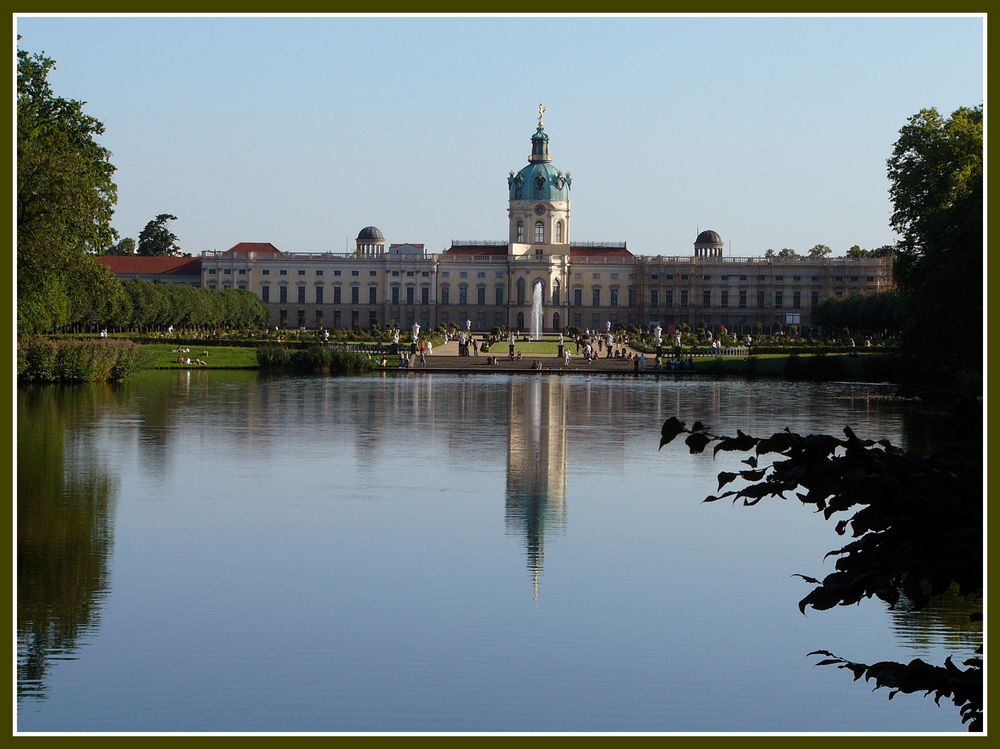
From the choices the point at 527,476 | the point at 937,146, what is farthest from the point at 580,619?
the point at 937,146

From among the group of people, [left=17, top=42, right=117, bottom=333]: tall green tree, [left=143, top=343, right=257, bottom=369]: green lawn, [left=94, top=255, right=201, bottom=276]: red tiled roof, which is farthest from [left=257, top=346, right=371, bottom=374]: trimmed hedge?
[left=94, top=255, right=201, bottom=276]: red tiled roof

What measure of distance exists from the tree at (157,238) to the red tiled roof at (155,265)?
27.8 ft

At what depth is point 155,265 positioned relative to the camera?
93.7m

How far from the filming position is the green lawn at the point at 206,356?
3932cm

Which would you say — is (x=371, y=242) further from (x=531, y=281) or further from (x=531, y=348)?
(x=531, y=348)

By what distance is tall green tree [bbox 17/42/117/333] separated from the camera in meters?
23.8

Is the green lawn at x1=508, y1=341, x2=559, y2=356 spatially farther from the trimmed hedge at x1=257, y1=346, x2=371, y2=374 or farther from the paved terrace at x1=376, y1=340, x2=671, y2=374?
the trimmed hedge at x1=257, y1=346, x2=371, y2=374

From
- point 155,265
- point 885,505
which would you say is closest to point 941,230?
point 885,505

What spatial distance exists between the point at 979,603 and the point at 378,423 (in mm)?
14090

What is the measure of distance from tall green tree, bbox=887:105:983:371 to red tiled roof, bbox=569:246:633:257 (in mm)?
60216

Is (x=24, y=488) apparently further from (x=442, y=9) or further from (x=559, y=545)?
(x=442, y=9)

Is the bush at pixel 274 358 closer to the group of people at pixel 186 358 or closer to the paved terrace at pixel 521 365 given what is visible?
the group of people at pixel 186 358


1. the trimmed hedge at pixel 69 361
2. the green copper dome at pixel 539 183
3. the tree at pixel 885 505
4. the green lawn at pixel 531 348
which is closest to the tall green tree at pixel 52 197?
the trimmed hedge at pixel 69 361

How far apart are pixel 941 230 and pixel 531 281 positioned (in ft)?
223
